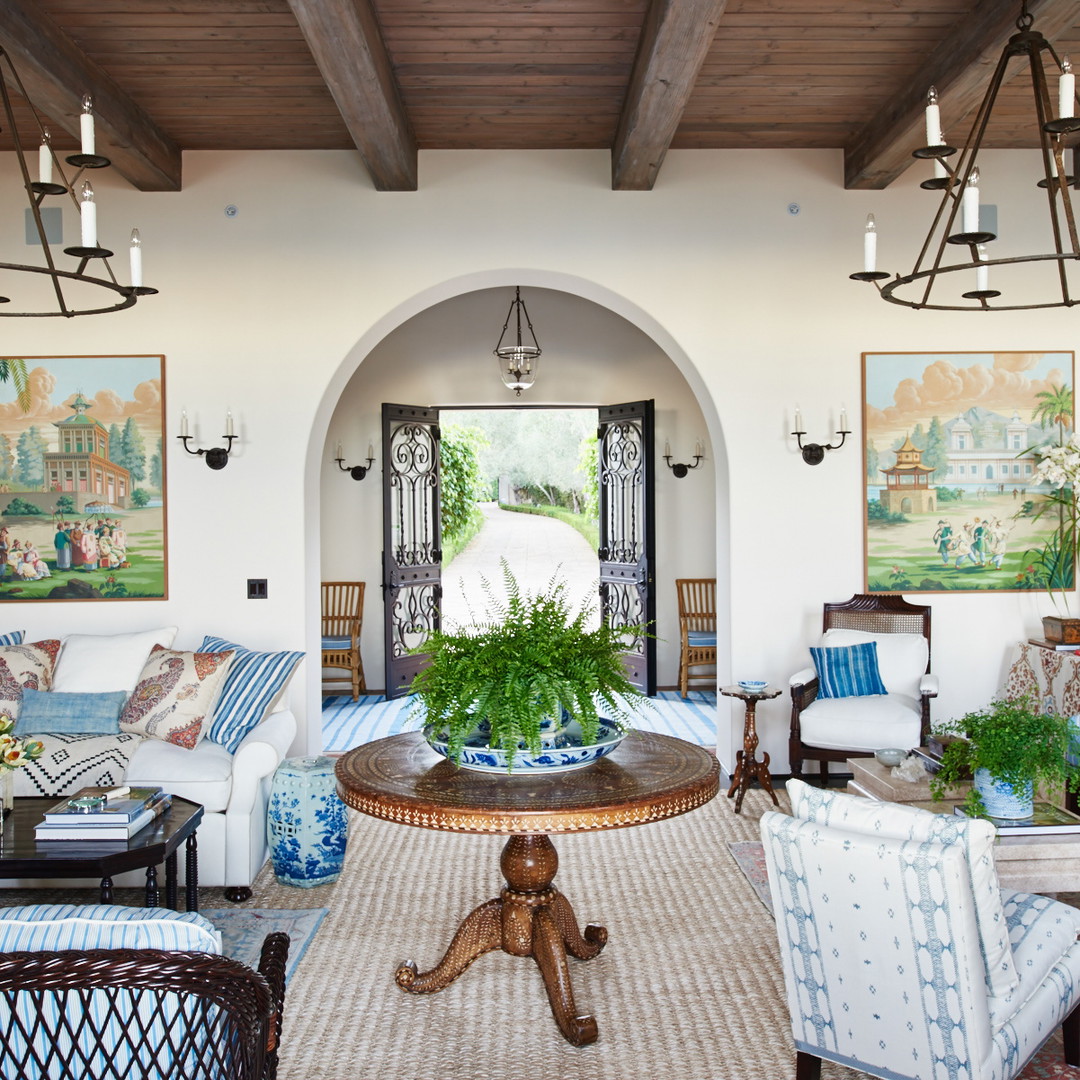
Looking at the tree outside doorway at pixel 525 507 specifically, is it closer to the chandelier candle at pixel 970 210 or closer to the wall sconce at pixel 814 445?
the wall sconce at pixel 814 445

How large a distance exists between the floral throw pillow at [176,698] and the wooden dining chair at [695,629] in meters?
4.16

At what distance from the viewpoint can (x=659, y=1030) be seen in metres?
2.83

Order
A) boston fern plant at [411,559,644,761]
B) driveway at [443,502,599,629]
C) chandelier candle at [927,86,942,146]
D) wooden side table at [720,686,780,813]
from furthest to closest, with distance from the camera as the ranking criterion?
driveway at [443,502,599,629]
wooden side table at [720,686,780,813]
chandelier candle at [927,86,942,146]
boston fern plant at [411,559,644,761]

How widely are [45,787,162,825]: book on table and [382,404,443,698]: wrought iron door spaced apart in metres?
4.15

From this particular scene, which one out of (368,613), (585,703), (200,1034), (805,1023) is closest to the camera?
(200,1034)

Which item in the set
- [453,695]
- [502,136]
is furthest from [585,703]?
[502,136]

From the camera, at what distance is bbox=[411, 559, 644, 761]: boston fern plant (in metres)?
2.58

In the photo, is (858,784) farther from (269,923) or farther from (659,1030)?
(269,923)

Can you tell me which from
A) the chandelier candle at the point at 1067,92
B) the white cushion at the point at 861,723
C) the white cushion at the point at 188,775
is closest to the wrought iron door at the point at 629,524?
the white cushion at the point at 861,723

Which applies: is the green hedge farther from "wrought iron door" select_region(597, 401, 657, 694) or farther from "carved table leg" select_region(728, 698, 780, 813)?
"carved table leg" select_region(728, 698, 780, 813)

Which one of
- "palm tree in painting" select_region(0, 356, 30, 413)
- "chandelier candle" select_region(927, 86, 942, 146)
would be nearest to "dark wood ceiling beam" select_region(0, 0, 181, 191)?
"palm tree in painting" select_region(0, 356, 30, 413)

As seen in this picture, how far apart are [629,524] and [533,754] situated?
5555 mm

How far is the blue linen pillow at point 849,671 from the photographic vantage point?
492 cm

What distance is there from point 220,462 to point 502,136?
221 centimetres
